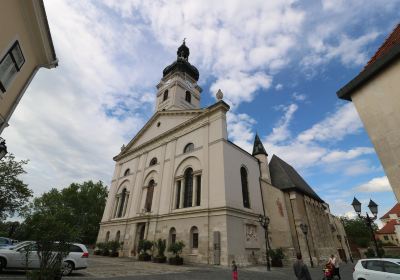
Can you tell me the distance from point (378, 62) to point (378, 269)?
28.0ft

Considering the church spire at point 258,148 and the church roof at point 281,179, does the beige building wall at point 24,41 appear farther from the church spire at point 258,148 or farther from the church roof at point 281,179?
the church roof at point 281,179

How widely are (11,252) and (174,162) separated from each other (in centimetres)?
1513

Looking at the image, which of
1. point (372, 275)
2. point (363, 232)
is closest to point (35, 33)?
point (372, 275)

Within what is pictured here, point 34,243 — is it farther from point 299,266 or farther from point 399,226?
point 399,226

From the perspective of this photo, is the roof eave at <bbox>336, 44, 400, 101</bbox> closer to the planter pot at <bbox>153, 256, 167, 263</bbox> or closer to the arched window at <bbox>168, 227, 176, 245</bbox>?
the planter pot at <bbox>153, 256, 167, 263</bbox>

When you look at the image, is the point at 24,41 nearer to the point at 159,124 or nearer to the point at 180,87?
the point at 159,124

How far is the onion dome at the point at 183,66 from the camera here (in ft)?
113

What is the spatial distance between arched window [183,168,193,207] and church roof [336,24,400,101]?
1661cm

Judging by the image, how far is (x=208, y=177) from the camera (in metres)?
19.2

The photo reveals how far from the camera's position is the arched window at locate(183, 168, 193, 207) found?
808 inches

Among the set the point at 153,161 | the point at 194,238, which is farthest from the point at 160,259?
the point at 153,161

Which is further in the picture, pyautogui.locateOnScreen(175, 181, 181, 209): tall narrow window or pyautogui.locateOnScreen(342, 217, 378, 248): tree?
pyautogui.locateOnScreen(342, 217, 378, 248): tree

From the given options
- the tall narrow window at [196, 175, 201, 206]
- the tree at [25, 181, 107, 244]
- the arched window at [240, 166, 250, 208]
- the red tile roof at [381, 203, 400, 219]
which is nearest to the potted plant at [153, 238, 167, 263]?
the tall narrow window at [196, 175, 201, 206]

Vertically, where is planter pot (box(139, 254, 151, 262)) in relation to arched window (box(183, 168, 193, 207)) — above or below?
below
